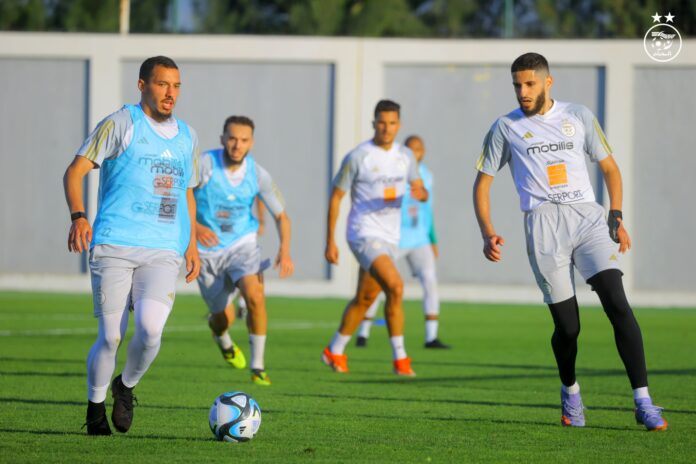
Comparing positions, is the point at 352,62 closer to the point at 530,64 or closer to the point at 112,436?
the point at 530,64

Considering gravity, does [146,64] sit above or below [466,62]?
below

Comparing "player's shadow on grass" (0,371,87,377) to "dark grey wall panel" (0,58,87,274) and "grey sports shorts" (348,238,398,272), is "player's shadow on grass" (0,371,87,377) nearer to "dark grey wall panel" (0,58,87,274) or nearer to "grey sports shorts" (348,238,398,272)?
"grey sports shorts" (348,238,398,272)

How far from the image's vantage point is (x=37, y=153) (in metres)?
26.9

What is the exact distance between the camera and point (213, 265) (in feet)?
37.1

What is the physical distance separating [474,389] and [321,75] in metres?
16.4

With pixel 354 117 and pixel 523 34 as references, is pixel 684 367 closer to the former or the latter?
pixel 354 117

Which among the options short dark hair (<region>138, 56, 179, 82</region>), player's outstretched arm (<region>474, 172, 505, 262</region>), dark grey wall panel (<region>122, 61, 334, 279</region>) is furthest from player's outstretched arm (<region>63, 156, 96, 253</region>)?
dark grey wall panel (<region>122, 61, 334, 279</region>)

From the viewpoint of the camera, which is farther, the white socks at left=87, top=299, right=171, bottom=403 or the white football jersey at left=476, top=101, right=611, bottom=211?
the white football jersey at left=476, top=101, right=611, bottom=211

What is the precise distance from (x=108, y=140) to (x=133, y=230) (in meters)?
0.53

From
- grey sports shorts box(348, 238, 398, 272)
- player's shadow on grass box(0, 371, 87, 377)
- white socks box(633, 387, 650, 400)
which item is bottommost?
player's shadow on grass box(0, 371, 87, 377)

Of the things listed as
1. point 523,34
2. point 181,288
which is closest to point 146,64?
point 181,288

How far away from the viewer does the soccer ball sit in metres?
7.29

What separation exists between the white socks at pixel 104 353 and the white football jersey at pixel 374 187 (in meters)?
4.99

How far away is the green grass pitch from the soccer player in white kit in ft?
2.16
